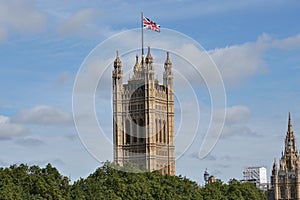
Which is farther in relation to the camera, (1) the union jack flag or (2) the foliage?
(1) the union jack flag

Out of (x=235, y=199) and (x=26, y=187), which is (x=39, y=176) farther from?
(x=235, y=199)

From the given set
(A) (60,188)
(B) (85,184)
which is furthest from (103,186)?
(A) (60,188)

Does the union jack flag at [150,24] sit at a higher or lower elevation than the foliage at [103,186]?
higher

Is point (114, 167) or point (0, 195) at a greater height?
point (114, 167)

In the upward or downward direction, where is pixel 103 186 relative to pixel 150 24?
downward

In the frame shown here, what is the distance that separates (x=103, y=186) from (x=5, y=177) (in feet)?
75.7

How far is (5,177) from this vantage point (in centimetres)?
13100

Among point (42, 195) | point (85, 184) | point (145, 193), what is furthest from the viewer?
point (145, 193)

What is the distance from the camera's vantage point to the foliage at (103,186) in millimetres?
130500

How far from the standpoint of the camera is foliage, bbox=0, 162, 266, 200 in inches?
5138

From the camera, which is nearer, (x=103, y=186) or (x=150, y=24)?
(x=103, y=186)

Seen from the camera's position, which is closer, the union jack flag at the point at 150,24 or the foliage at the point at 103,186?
the foliage at the point at 103,186

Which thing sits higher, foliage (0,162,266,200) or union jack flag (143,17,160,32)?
union jack flag (143,17,160,32)

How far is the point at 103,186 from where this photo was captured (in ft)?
493
